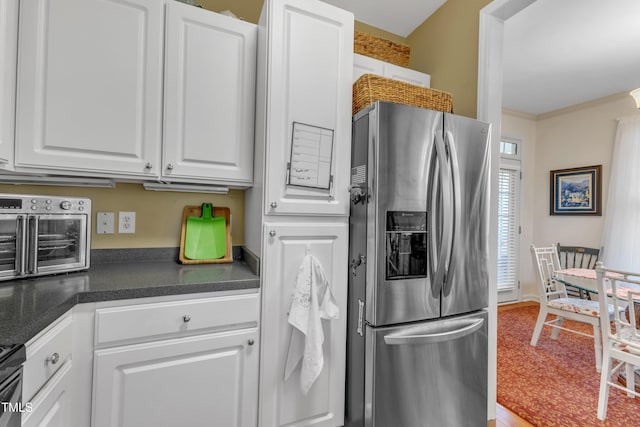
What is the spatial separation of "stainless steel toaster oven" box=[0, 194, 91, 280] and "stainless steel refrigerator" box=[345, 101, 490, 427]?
52.3 inches

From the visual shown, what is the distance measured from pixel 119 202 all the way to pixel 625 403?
3506 mm

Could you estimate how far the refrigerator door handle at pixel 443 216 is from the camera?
4.97 feet

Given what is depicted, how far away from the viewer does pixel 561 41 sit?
104 inches

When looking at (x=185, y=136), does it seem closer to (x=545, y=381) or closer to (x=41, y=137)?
(x=41, y=137)

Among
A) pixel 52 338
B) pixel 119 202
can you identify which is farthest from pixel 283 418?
pixel 119 202

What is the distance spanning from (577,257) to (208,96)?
4843 mm

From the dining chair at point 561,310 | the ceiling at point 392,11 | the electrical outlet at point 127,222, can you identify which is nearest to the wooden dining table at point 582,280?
the dining chair at point 561,310

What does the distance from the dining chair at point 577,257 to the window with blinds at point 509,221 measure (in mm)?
541

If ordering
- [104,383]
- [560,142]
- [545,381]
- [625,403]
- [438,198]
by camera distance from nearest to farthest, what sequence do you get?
[104,383], [438,198], [625,403], [545,381], [560,142]

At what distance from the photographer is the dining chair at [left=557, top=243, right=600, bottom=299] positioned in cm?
384

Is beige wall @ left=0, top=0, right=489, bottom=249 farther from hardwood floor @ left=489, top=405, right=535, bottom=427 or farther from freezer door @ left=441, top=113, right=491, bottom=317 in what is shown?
hardwood floor @ left=489, top=405, right=535, bottom=427

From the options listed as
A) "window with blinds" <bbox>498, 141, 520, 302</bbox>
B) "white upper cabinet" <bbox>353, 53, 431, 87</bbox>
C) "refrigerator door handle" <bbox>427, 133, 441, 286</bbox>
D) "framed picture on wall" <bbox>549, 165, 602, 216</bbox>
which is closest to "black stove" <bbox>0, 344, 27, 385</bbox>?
"refrigerator door handle" <bbox>427, 133, 441, 286</bbox>

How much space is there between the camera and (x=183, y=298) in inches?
50.2

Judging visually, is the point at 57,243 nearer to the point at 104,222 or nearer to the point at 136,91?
the point at 104,222
